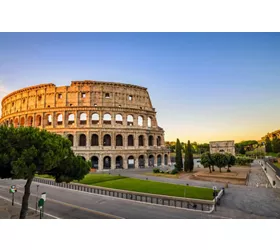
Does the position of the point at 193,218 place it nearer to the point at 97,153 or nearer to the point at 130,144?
the point at 97,153

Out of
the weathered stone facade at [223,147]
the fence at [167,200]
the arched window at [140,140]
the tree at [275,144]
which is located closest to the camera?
the fence at [167,200]

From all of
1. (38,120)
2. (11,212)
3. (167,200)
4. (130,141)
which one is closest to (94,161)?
(130,141)

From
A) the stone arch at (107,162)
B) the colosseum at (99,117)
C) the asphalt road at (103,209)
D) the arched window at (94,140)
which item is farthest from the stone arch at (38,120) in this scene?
the asphalt road at (103,209)

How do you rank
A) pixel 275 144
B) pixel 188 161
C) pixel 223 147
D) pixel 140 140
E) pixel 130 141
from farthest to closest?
pixel 223 147
pixel 140 140
pixel 130 141
pixel 188 161
pixel 275 144

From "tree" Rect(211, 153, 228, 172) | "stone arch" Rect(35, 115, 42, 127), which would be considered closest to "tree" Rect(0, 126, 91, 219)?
"tree" Rect(211, 153, 228, 172)

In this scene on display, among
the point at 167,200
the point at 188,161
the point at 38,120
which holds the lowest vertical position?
the point at 167,200

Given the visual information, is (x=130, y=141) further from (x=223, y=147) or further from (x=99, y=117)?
(x=223, y=147)

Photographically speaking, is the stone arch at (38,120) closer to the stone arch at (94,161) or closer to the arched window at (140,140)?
the stone arch at (94,161)

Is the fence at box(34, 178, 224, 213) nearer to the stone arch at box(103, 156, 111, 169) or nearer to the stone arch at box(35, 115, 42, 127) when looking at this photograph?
the stone arch at box(103, 156, 111, 169)

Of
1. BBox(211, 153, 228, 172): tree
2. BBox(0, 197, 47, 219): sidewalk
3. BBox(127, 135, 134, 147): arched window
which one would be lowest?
BBox(0, 197, 47, 219): sidewalk
